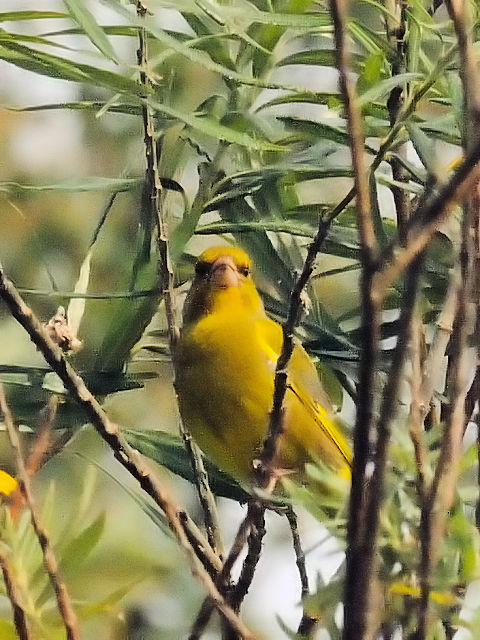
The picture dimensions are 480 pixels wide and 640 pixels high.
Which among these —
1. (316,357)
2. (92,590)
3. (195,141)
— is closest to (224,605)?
(92,590)

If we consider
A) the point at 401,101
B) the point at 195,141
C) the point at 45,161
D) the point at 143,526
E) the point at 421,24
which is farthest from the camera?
the point at 45,161

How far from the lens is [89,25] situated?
0.70 metres

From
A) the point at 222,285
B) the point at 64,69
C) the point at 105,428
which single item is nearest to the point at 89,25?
the point at 64,69

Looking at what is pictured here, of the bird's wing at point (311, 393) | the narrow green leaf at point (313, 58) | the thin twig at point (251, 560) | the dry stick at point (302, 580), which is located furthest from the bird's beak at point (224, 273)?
the thin twig at point (251, 560)

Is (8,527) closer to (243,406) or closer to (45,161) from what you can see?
(243,406)

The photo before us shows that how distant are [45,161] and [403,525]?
1397 millimetres

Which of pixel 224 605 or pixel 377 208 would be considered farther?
pixel 377 208

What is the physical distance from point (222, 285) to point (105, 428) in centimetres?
71

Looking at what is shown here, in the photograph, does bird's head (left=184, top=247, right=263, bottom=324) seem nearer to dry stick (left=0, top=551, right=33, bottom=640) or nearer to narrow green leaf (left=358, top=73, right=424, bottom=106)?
narrow green leaf (left=358, top=73, right=424, bottom=106)

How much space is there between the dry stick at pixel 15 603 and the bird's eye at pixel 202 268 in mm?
668

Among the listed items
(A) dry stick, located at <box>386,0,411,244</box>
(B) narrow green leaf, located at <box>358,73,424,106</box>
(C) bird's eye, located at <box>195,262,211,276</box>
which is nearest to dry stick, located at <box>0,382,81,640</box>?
(B) narrow green leaf, located at <box>358,73,424,106</box>

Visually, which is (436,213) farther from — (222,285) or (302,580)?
(222,285)

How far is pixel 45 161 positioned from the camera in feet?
5.57

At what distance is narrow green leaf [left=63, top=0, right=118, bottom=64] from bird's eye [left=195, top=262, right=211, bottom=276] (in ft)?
1.36
